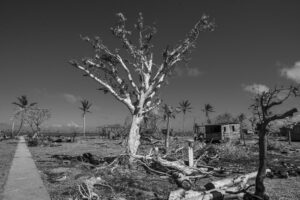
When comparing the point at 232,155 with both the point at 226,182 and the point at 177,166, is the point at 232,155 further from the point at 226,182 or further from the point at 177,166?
the point at 226,182

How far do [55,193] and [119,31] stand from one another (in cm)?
933

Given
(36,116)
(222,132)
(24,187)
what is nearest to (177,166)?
(24,187)

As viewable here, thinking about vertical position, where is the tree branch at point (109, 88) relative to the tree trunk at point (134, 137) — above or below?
above

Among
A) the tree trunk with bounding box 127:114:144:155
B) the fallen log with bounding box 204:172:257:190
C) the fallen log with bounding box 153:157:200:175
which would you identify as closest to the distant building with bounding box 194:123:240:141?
the tree trunk with bounding box 127:114:144:155

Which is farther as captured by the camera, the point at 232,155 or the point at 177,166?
the point at 232,155

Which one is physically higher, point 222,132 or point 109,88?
point 109,88

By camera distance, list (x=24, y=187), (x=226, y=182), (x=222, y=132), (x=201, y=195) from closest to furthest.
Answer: (x=201, y=195)
(x=226, y=182)
(x=24, y=187)
(x=222, y=132)

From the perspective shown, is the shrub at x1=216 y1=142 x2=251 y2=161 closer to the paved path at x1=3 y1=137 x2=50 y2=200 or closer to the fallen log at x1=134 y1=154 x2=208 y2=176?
the fallen log at x1=134 y1=154 x2=208 y2=176

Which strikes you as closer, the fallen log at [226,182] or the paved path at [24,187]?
the fallen log at [226,182]

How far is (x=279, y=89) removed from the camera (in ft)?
18.9

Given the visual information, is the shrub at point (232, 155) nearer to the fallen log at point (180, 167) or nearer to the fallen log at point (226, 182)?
the fallen log at point (180, 167)

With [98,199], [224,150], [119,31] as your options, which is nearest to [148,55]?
[119,31]

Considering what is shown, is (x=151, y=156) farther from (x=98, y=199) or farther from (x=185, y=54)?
(x=185, y=54)

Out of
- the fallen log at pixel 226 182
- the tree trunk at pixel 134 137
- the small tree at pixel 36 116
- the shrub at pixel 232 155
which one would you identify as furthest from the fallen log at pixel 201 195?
the small tree at pixel 36 116
